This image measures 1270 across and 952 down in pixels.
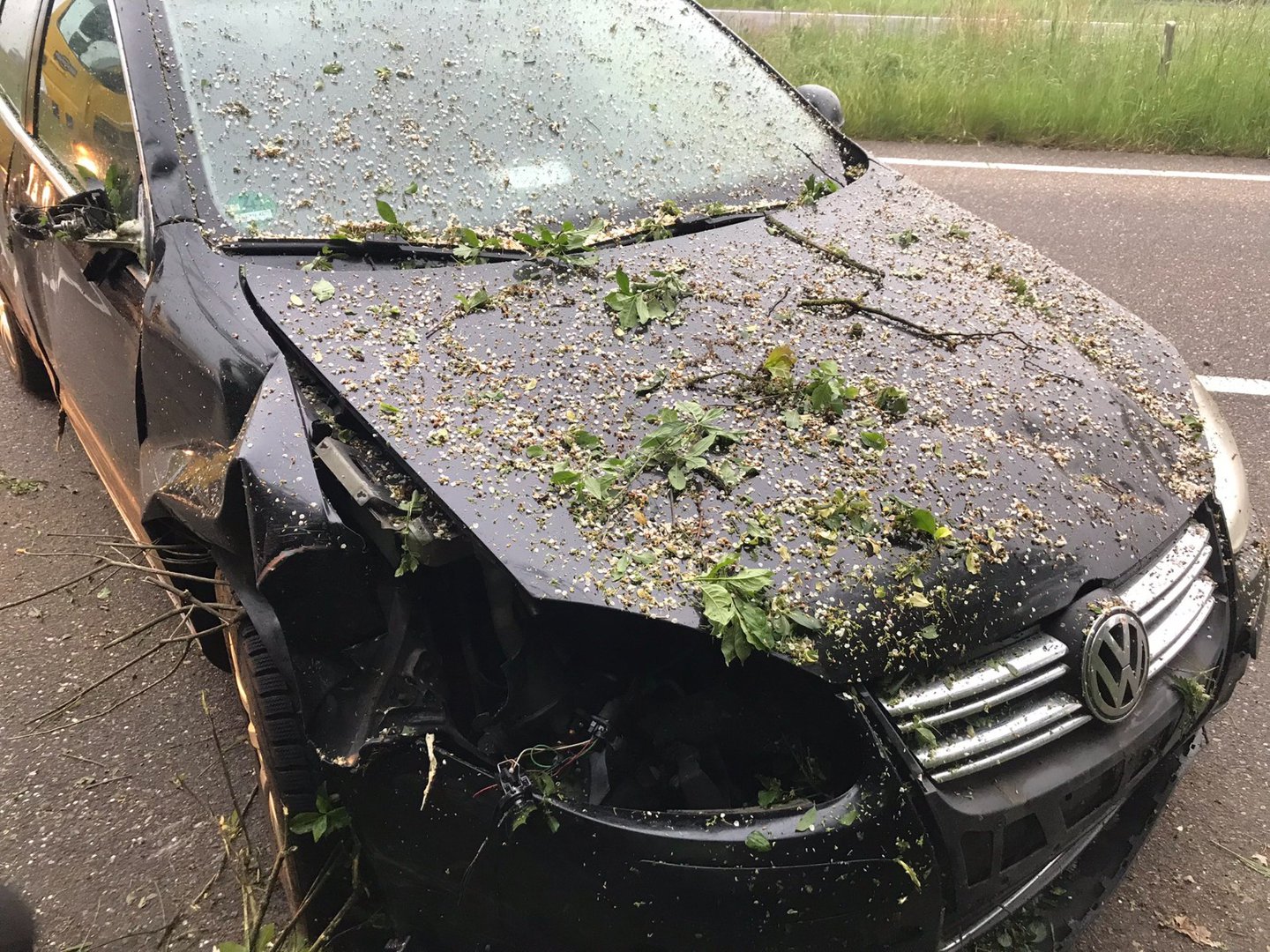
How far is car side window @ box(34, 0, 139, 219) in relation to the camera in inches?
96.5

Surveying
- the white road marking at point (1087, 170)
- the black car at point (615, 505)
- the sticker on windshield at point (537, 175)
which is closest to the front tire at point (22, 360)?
the black car at point (615, 505)

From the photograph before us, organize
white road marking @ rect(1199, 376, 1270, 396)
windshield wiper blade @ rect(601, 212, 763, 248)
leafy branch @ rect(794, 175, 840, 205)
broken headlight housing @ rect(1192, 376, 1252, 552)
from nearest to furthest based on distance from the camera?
broken headlight housing @ rect(1192, 376, 1252, 552)
windshield wiper blade @ rect(601, 212, 763, 248)
leafy branch @ rect(794, 175, 840, 205)
white road marking @ rect(1199, 376, 1270, 396)

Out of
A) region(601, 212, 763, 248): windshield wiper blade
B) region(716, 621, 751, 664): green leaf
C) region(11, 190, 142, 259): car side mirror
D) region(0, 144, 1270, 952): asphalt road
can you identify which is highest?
region(11, 190, 142, 259): car side mirror

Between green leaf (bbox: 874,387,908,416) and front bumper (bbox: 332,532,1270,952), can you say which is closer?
front bumper (bbox: 332,532,1270,952)

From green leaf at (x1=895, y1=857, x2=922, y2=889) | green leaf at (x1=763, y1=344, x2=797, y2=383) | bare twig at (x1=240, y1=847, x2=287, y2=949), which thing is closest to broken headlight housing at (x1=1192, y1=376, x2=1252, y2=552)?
green leaf at (x1=763, y1=344, x2=797, y2=383)

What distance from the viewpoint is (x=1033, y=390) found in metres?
2.22

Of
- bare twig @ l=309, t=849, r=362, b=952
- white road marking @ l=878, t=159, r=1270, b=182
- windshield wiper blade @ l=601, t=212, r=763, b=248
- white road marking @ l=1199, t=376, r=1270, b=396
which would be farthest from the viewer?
white road marking @ l=878, t=159, r=1270, b=182

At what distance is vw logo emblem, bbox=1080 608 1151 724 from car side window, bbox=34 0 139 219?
2158 mm

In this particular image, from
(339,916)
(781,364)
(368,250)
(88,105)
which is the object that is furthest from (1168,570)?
(88,105)

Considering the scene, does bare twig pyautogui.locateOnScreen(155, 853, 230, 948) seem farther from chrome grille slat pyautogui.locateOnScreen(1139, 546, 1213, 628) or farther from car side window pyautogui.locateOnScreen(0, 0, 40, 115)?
car side window pyautogui.locateOnScreen(0, 0, 40, 115)

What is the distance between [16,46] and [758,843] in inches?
137

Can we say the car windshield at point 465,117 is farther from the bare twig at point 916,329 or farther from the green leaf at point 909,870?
the green leaf at point 909,870

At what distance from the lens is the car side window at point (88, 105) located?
2.45 meters

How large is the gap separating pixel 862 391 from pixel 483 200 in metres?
1.04
